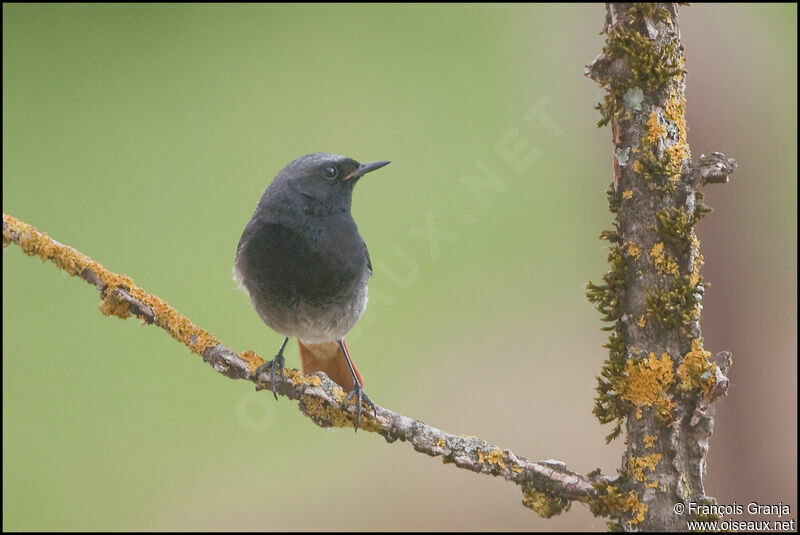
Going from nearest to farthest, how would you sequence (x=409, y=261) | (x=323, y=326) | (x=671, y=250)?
1. (x=671, y=250)
2. (x=323, y=326)
3. (x=409, y=261)

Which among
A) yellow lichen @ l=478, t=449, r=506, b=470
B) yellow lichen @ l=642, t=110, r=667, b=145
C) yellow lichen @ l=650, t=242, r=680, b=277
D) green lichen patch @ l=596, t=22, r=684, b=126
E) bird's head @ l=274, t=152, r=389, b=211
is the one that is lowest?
yellow lichen @ l=478, t=449, r=506, b=470

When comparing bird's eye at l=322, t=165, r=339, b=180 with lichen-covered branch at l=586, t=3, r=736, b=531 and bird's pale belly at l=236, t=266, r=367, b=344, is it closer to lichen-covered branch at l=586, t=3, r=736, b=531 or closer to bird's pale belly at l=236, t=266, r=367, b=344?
bird's pale belly at l=236, t=266, r=367, b=344

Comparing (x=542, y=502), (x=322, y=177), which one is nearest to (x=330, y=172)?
(x=322, y=177)

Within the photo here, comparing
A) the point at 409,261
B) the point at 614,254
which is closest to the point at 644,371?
the point at 614,254

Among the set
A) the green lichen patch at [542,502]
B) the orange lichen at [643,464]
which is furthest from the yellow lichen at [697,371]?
the green lichen patch at [542,502]

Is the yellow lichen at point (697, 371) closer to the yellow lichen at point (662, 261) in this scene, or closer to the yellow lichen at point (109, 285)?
the yellow lichen at point (662, 261)

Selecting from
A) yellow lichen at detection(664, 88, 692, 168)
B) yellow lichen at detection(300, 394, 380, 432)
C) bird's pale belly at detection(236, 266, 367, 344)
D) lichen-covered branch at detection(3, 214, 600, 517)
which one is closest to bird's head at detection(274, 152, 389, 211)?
bird's pale belly at detection(236, 266, 367, 344)

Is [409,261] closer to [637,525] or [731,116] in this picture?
[731,116]

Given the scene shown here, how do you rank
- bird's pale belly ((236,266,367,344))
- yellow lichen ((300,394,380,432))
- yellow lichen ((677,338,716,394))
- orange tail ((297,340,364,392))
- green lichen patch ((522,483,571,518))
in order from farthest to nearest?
1. orange tail ((297,340,364,392))
2. bird's pale belly ((236,266,367,344))
3. yellow lichen ((300,394,380,432))
4. green lichen patch ((522,483,571,518))
5. yellow lichen ((677,338,716,394))
